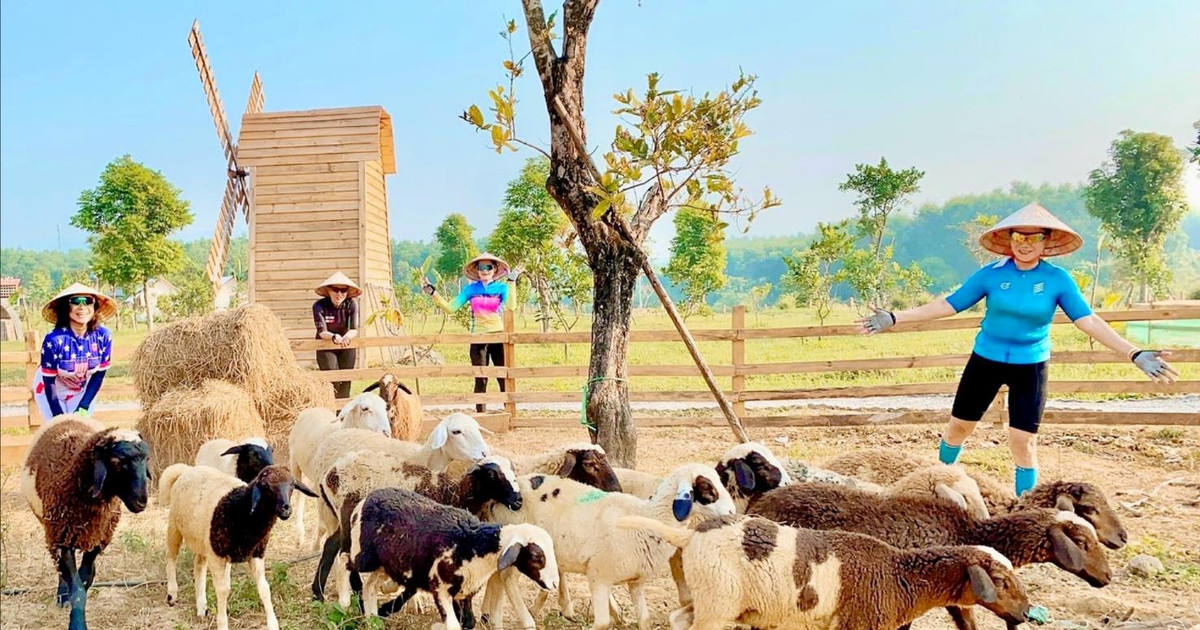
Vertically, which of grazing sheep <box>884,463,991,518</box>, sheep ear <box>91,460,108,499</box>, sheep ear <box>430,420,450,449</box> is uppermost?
sheep ear <box>430,420,450,449</box>

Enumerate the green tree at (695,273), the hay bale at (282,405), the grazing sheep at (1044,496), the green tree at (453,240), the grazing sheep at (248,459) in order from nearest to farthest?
the grazing sheep at (1044,496), the grazing sheep at (248,459), the hay bale at (282,405), the green tree at (695,273), the green tree at (453,240)

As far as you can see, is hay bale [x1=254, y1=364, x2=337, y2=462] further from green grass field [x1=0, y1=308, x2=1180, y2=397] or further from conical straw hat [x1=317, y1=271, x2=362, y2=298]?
green grass field [x1=0, y1=308, x2=1180, y2=397]

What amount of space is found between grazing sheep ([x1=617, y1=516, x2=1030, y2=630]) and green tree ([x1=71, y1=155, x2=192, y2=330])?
103 feet

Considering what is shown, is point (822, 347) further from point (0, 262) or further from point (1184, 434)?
point (0, 262)

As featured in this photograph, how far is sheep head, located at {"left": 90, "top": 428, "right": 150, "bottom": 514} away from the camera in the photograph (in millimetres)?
4688

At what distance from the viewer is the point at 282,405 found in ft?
29.1

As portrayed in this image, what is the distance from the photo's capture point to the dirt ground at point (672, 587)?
14.9 ft

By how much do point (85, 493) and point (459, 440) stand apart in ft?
7.49

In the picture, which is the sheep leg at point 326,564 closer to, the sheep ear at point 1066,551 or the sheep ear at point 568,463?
the sheep ear at point 568,463

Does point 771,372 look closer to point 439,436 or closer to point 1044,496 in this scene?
point 1044,496

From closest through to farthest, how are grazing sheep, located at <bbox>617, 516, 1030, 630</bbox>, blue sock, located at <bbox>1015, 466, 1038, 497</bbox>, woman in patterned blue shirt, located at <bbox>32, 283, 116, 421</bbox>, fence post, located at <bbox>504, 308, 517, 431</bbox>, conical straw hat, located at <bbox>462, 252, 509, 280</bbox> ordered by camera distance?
grazing sheep, located at <bbox>617, 516, 1030, 630</bbox>, blue sock, located at <bbox>1015, 466, 1038, 497</bbox>, woman in patterned blue shirt, located at <bbox>32, 283, 116, 421</bbox>, conical straw hat, located at <bbox>462, 252, 509, 280</bbox>, fence post, located at <bbox>504, 308, 517, 431</bbox>

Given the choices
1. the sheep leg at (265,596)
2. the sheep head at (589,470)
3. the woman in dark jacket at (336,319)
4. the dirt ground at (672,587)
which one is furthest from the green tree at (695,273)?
the sheep leg at (265,596)

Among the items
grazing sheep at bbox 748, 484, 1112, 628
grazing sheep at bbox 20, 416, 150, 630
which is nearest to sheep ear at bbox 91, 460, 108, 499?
grazing sheep at bbox 20, 416, 150, 630

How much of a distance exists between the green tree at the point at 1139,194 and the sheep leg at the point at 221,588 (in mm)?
42967
